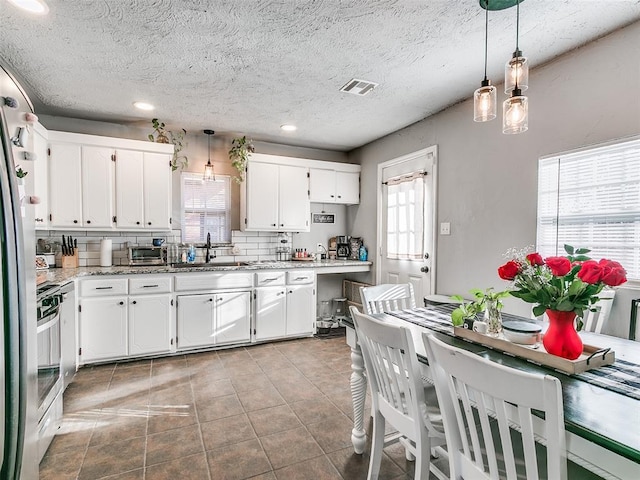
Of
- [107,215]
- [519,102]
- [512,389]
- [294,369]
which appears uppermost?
[519,102]

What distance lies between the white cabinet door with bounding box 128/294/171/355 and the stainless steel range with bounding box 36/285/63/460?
1.07 m

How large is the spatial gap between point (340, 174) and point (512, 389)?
4.21m

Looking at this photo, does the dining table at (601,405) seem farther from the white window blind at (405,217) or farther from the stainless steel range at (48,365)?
the white window blind at (405,217)

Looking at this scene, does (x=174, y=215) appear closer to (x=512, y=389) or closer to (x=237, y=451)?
(x=237, y=451)

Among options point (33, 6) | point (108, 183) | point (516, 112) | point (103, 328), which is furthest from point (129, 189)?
point (516, 112)

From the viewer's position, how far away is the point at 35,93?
3.07 metres

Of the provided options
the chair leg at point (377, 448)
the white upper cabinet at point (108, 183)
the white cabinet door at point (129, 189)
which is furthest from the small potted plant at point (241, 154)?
the chair leg at point (377, 448)

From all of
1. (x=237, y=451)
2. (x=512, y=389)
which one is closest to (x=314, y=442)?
(x=237, y=451)

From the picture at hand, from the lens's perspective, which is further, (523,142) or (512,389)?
(523,142)

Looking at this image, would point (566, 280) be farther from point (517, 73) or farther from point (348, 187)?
point (348, 187)

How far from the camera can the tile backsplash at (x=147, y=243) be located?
150 inches

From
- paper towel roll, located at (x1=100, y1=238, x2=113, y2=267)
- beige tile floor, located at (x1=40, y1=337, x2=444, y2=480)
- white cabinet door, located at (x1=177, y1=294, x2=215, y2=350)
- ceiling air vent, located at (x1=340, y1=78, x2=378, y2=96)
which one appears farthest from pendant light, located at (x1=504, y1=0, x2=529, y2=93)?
paper towel roll, located at (x1=100, y1=238, x2=113, y2=267)

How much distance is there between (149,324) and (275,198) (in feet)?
6.72

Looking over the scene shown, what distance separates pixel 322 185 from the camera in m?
4.77
